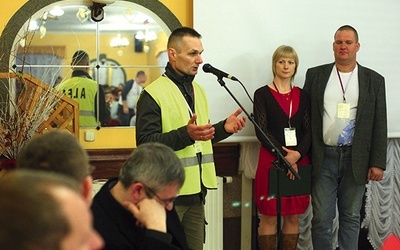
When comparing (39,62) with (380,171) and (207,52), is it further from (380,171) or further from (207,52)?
(380,171)

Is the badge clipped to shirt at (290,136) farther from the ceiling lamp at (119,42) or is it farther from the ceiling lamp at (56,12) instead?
the ceiling lamp at (56,12)

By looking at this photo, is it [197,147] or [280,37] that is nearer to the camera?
[197,147]

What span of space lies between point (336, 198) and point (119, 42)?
1.72 m

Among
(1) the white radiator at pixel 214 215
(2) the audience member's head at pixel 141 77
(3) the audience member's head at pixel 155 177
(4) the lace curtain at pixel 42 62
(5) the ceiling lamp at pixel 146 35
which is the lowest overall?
(1) the white radiator at pixel 214 215

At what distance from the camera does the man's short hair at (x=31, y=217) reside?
1.01 meters

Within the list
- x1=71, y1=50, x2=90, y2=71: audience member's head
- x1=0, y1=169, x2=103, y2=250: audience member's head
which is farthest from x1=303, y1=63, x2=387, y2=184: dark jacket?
x1=0, y1=169, x2=103, y2=250: audience member's head

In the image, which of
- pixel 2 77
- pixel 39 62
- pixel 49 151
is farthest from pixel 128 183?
pixel 39 62

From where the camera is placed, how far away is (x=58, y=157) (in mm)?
1869

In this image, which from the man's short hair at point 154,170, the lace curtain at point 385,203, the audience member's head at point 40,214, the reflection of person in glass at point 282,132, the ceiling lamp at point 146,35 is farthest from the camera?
the lace curtain at point 385,203

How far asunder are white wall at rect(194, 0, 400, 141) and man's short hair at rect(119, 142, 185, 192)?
231 cm

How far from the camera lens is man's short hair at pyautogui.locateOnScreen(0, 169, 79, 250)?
101 centimetres

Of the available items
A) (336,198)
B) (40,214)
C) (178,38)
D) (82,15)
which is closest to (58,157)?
(40,214)

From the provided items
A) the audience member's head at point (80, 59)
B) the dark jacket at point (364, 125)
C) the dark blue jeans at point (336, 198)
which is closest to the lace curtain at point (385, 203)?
the dark blue jeans at point (336, 198)

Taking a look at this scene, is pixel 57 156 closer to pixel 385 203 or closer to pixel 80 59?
pixel 80 59
